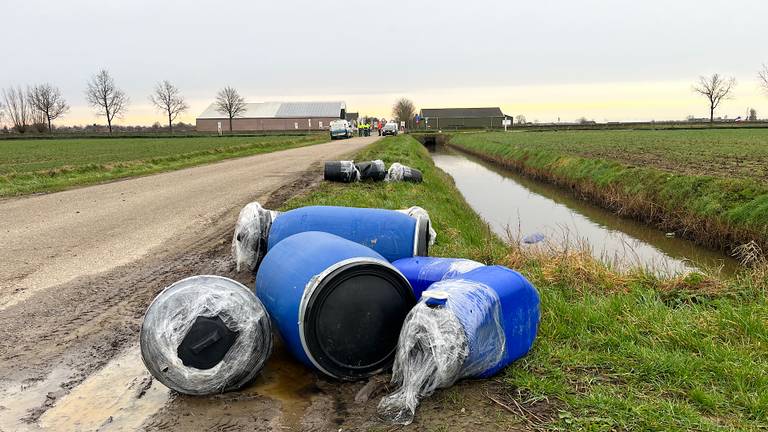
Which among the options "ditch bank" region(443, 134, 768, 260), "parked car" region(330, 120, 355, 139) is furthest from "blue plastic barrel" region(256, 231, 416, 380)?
"parked car" region(330, 120, 355, 139)

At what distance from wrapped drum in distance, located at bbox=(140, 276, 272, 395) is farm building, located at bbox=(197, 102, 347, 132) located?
9408 centimetres

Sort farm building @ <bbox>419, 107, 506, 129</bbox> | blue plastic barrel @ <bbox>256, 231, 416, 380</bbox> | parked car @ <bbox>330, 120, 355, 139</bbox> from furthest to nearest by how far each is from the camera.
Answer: farm building @ <bbox>419, 107, 506, 129</bbox>, parked car @ <bbox>330, 120, 355, 139</bbox>, blue plastic barrel @ <bbox>256, 231, 416, 380</bbox>

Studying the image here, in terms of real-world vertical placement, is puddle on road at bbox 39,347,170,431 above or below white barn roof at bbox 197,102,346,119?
below

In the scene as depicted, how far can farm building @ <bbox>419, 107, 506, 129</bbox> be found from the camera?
106m

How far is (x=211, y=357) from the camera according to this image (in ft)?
11.4

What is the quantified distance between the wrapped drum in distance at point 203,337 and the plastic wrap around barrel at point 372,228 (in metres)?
1.57

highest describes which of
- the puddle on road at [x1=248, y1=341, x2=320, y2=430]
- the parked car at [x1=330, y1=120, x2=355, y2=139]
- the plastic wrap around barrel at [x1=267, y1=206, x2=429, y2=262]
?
the parked car at [x1=330, y1=120, x2=355, y2=139]

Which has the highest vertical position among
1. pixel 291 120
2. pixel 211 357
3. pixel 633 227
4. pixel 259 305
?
pixel 291 120

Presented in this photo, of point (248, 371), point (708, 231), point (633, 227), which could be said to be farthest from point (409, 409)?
point (633, 227)

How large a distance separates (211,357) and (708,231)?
11.0 m

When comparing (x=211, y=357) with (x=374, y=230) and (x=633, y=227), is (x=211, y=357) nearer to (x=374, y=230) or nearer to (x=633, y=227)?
(x=374, y=230)

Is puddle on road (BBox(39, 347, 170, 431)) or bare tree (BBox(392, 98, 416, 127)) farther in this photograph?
bare tree (BBox(392, 98, 416, 127))

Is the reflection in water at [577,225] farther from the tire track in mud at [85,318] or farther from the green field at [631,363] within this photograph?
the tire track in mud at [85,318]

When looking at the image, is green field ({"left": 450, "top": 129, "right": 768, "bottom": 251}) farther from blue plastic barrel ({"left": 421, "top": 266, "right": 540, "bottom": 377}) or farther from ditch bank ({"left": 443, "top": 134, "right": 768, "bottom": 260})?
blue plastic barrel ({"left": 421, "top": 266, "right": 540, "bottom": 377})
